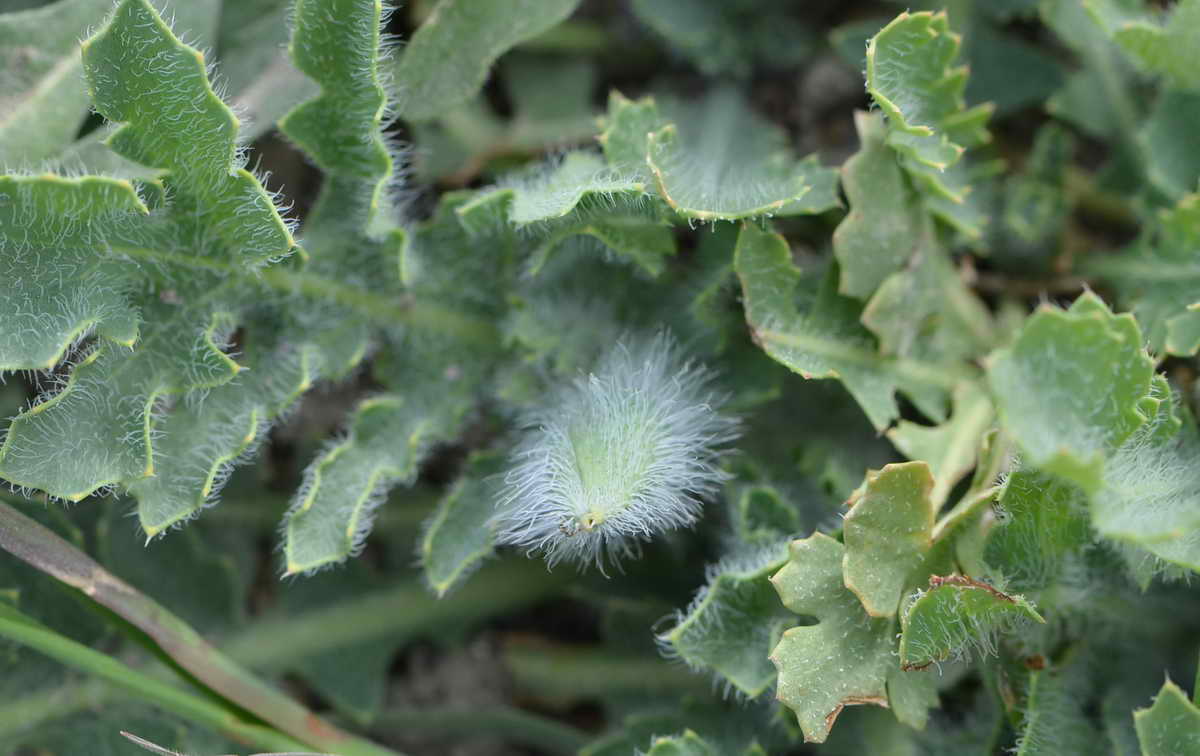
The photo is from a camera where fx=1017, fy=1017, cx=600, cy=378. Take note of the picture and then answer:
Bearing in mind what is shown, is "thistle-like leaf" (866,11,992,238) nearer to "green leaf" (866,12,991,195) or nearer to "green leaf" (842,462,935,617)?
"green leaf" (866,12,991,195)

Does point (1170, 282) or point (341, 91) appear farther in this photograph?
point (1170, 282)

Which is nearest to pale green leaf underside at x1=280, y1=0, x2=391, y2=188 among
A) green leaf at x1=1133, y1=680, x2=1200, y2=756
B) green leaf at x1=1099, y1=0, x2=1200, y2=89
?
green leaf at x1=1099, y1=0, x2=1200, y2=89

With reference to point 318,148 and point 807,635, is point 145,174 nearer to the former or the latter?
point 318,148

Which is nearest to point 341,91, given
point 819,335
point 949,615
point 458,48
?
point 458,48

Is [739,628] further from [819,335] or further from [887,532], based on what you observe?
[819,335]

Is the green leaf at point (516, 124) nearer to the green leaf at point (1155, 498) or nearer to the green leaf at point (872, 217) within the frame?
the green leaf at point (872, 217)

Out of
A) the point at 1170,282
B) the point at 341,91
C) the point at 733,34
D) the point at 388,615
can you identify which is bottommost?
the point at 388,615
